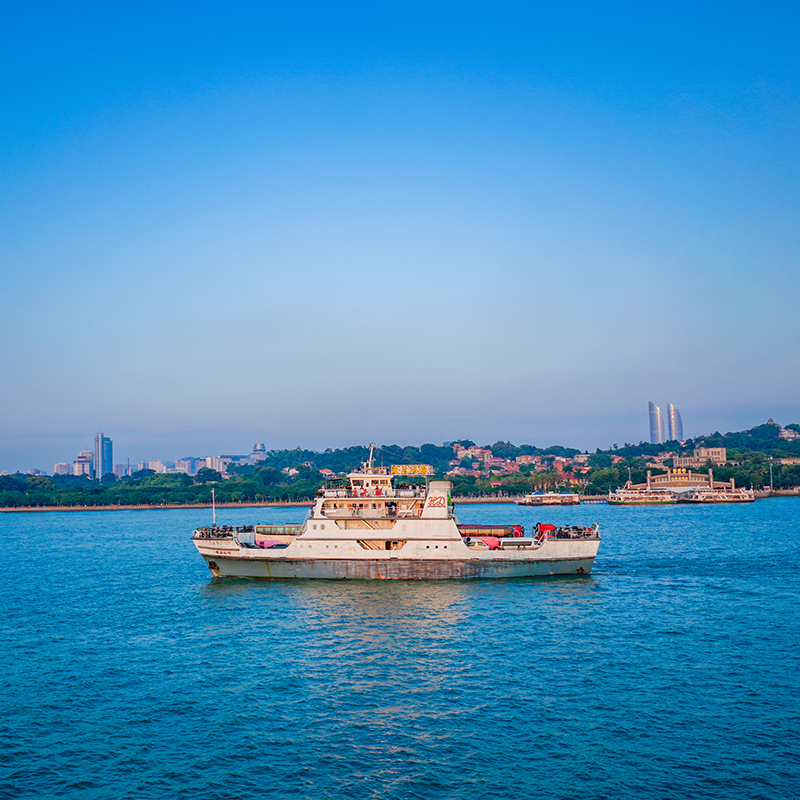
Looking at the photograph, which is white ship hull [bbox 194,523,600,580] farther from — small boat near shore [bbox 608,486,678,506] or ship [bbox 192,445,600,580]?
small boat near shore [bbox 608,486,678,506]

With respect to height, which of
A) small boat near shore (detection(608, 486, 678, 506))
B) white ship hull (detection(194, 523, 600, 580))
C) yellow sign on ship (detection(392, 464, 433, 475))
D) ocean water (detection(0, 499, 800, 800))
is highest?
yellow sign on ship (detection(392, 464, 433, 475))

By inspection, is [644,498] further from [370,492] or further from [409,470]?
[370,492]

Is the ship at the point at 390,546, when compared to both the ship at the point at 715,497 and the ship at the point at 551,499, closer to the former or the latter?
the ship at the point at 715,497

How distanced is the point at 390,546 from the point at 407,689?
78.2 ft

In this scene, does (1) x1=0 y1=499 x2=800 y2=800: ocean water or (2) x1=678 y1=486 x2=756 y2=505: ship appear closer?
(1) x1=0 y1=499 x2=800 y2=800: ocean water

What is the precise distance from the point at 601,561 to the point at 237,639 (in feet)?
122

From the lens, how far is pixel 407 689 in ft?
91.5

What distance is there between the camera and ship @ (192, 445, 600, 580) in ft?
168

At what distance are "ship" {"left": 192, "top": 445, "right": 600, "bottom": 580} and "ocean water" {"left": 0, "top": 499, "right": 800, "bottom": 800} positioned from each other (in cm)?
163

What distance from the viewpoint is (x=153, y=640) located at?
3653cm

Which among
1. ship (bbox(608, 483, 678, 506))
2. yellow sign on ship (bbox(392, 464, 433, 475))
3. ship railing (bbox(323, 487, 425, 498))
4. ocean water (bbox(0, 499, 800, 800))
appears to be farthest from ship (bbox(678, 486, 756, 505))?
ship railing (bbox(323, 487, 425, 498))

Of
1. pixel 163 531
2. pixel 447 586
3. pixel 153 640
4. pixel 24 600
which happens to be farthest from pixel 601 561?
pixel 163 531

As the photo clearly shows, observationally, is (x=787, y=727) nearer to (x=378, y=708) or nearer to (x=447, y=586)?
(x=378, y=708)

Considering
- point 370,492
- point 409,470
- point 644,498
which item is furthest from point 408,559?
point 644,498
